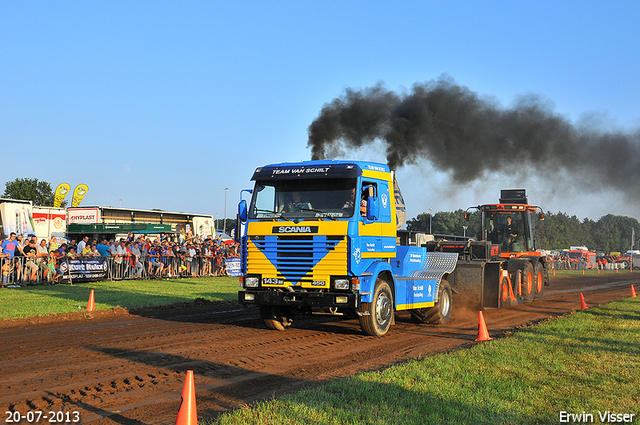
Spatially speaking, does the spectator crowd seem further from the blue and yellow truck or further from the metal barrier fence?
the blue and yellow truck

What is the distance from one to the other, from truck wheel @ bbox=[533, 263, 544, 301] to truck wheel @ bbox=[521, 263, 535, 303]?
1.58 ft

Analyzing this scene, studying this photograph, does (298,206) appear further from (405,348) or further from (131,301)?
(131,301)

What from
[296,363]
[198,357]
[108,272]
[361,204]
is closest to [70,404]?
[198,357]

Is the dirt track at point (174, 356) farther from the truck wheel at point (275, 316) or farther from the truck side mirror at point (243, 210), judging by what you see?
the truck side mirror at point (243, 210)

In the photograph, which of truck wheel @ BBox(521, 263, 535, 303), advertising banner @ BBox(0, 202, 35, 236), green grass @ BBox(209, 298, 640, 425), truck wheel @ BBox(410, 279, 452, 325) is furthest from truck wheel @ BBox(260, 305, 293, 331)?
advertising banner @ BBox(0, 202, 35, 236)

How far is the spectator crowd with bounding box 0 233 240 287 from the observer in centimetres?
1988

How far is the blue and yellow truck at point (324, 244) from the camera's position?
10641 mm

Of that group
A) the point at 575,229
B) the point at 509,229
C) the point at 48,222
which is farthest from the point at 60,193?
the point at 575,229

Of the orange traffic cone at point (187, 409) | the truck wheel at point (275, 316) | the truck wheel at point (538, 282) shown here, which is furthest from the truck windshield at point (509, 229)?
the orange traffic cone at point (187, 409)

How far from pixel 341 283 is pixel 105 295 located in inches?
416

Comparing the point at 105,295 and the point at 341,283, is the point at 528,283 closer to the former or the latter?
the point at 341,283

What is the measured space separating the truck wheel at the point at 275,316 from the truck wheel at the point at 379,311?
1.96 metres

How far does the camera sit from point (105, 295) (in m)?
18.0

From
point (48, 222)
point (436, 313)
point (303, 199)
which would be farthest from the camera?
point (48, 222)
